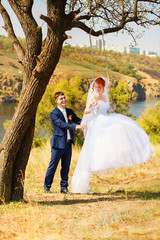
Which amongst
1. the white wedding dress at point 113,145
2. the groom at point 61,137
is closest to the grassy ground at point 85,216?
the groom at point 61,137

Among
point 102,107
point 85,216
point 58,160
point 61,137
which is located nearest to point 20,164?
point 58,160

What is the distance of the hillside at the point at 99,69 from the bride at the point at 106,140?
45722 mm

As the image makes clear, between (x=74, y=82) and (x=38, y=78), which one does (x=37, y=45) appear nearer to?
(x=38, y=78)

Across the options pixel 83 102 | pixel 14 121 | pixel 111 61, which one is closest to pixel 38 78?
pixel 14 121

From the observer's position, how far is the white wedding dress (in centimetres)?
438

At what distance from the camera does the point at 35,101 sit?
4.54 metres

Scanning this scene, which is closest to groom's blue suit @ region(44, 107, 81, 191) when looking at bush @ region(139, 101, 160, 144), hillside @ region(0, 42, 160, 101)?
bush @ region(139, 101, 160, 144)

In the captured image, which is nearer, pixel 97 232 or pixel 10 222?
pixel 97 232

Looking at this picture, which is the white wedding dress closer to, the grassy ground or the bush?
the grassy ground

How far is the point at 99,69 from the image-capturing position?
57.6 m

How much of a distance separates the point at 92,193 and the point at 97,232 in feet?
7.32

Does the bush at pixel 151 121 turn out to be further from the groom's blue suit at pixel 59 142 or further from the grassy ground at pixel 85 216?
the groom's blue suit at pixel 59 142

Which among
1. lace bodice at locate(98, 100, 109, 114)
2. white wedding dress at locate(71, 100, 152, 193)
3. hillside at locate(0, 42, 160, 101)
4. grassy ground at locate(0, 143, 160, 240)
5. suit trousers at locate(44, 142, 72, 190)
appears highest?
hillside at locate(0, 42, 160, 101)

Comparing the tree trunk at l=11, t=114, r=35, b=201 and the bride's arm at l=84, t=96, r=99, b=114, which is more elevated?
the bride's arm at l=84, t=96, r=99, b=114
